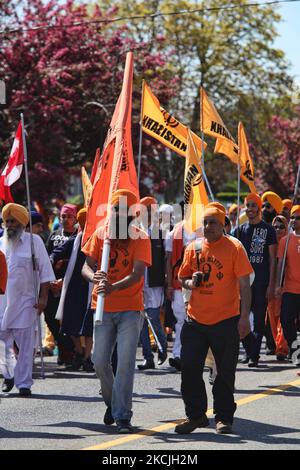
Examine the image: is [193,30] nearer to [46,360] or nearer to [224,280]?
[46,360]

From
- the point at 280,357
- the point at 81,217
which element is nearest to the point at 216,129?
the point at 81,217

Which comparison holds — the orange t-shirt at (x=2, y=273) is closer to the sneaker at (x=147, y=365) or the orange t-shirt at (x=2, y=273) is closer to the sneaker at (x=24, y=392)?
the sneaker at (x=24, y=392)

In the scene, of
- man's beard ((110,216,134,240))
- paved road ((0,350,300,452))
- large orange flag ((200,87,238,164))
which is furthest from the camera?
large orange flag ((200,87,238,164))

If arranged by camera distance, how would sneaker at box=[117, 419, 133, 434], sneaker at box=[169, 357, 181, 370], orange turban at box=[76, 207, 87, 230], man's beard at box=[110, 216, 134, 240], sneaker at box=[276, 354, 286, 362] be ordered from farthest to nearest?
sneaker at box=[276, 354, 286, 362]
orange turban at box=[76, 207, 87, 230]
sneaker at box=[169, 357, 181, 370]
man's beard at box=[110, 216, 134, 240]
sneaker at box=[117, 419, 133, 434]

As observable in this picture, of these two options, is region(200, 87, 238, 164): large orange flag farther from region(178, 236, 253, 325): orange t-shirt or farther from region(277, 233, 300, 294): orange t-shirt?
region(178, 236, 253, 325): orange t-shirt

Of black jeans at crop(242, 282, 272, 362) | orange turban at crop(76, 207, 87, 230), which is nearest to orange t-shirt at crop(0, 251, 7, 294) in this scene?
orange turban at crop(76, 207, 87, 230)

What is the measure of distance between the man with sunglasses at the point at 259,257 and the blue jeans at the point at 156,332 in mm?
992

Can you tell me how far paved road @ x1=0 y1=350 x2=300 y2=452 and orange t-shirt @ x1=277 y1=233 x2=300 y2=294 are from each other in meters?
0.99

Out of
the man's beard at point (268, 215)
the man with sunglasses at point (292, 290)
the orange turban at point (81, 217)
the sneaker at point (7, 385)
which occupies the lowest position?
the sneaker at point (7, 385)

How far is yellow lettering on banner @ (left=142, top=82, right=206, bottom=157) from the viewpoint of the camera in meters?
14.8

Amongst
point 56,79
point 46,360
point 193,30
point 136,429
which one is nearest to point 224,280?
point 136,429

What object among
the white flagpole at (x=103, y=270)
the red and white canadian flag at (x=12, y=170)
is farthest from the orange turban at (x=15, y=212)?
the white flagpole at (x=103, y=270)

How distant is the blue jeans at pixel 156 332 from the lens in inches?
524

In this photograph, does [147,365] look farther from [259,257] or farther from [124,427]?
[124,427]
